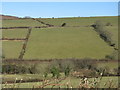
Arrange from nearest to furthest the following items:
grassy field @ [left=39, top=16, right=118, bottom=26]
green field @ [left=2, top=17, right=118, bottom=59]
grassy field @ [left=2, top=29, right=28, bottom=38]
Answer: green field @ [left=2, top=17, right=118, bottom=59]
grassy field @ [left=2, top=29, right=28, bottom=38]
grassy field @ [left=39, top=16, right=118, bottom=26]

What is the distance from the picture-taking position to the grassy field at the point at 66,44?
65688 mm

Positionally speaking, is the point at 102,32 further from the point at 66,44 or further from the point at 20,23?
the point at 20,23

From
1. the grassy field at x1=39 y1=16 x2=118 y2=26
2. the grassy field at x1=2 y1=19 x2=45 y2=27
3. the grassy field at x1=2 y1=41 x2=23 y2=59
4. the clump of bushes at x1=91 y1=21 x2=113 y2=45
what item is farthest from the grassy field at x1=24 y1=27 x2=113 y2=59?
the grassy field at x1=2 y1=19 x2=45 y2=27

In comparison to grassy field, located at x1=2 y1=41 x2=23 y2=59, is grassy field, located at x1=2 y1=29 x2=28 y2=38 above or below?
above

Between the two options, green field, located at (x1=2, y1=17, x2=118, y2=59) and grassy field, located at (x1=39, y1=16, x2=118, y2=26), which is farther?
grassy field, located at (x1=39, y1=16, x2=118, y2=26)

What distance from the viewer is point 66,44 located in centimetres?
7294

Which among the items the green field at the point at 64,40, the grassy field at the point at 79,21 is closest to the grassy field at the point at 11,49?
the green field at the point at 64,40

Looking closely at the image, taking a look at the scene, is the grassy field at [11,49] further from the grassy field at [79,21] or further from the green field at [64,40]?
the grassy field at [79,21]

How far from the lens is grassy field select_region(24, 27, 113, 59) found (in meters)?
65.7

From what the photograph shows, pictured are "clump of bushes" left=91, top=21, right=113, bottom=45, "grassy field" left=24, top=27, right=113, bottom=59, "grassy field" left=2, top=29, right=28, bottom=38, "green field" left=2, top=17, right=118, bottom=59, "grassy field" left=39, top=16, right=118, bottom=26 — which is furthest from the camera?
"grassy field" left=39, top=16, right=118, bottom=26

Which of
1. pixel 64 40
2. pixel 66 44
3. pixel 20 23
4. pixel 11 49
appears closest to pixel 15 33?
pixel 11 49

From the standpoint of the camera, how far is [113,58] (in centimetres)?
6247

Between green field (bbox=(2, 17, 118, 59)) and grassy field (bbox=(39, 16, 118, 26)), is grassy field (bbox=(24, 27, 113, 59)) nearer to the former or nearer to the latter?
green field (bbox=(2, 17, 118, 59))

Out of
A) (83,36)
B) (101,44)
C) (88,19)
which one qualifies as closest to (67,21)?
(88,19)
